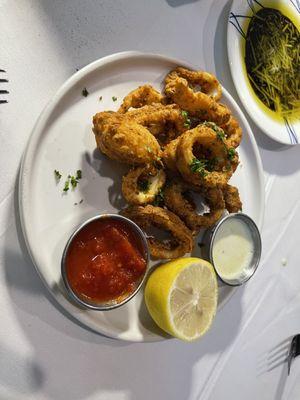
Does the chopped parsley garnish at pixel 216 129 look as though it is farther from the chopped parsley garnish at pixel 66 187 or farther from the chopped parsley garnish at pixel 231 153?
the chopped parsley garnish at pixel 66 187

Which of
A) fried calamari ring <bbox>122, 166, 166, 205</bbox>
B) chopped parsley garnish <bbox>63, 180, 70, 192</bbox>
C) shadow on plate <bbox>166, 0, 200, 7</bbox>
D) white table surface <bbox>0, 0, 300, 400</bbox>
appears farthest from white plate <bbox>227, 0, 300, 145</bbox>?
chopped parsley garnish <bbox>63, 180, 70, 192</bbox>

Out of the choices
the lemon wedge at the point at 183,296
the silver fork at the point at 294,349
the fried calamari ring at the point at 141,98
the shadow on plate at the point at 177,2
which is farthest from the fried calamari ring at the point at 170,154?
the silver fork at the point at 294,349

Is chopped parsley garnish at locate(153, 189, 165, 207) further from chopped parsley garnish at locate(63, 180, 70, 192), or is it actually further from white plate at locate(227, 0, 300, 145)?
white plate at locate(227, 0, 300, 145)

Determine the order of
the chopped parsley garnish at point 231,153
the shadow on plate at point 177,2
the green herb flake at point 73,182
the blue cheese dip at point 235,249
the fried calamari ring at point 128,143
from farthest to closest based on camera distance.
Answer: the shadow on plate at point 177,2
the blue cheese dip at point 235,249
the chopped parsley garnish at point 231,153
the green herb flake at point 73,182
the fried calamari ring at point 128,143

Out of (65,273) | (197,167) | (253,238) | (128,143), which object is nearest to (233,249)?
(253,238)

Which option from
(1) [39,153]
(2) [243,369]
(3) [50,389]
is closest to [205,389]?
(2) [243,369]

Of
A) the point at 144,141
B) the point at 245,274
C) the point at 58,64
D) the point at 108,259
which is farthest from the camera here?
A: the point at 245,274

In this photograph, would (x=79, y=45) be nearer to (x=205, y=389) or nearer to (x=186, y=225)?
(x=186, y=225)

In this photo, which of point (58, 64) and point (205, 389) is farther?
point (205, 389)
